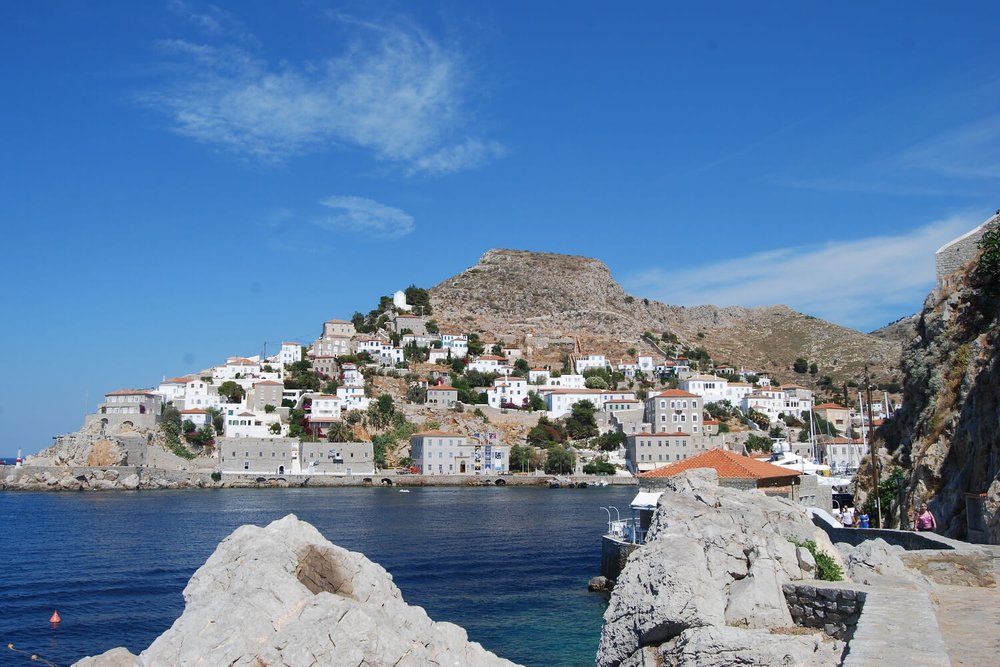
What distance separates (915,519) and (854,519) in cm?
640

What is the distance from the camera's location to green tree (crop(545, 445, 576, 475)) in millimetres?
89125

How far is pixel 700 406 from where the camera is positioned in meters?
96.2

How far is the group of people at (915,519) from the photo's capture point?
54.2 feet

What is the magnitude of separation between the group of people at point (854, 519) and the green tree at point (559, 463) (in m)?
62.7

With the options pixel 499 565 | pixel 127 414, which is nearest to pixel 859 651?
pixel 499 565

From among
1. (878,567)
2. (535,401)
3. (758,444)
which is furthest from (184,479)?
(878,567)

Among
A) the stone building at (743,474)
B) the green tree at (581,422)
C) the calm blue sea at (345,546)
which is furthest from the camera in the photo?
the green tree at (581,422)

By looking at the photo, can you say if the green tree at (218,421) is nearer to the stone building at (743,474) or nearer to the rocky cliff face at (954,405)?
the stone building at (743,474)

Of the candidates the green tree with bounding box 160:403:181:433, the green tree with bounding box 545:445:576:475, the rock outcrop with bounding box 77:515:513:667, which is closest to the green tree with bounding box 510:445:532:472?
the green tree with bounding box 545:445:576:475

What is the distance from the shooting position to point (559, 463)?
89.2 metres

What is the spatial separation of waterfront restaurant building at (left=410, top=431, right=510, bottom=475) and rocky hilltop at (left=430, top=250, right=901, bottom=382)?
153 ft

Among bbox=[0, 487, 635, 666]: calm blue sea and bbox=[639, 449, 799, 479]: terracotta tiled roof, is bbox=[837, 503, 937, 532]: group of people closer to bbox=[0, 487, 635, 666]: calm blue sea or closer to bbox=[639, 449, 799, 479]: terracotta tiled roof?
bbox=[639, 449, 799, 479]: terracotta tiled roof

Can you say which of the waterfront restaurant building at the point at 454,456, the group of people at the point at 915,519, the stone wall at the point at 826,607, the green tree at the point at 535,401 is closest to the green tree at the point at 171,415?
the waterfront restaurant building at the point at 454,456

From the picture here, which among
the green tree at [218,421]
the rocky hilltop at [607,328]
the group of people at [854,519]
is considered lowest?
the group of people at [854,519]
